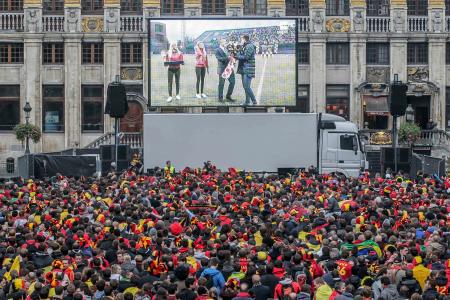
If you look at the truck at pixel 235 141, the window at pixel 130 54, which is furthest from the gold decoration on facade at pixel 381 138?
the truck at pixel 235 141

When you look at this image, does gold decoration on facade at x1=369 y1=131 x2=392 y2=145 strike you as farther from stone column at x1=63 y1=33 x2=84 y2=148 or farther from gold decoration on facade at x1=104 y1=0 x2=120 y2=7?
stone column at x1=63 y1=33 x2=84 y2=148

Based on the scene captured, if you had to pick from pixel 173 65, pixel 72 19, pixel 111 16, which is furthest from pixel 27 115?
pixel 173 65

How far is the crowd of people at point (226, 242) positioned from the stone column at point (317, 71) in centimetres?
2590

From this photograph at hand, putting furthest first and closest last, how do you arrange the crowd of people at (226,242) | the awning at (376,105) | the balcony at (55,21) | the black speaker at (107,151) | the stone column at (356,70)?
the balcony at (55,21)
the stone column at (356,70)
the awning at (376,105)
the black speaker at (107,151)
the crowd of people at (226,242)

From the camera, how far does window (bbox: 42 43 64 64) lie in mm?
61781

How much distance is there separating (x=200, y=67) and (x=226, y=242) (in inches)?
1142

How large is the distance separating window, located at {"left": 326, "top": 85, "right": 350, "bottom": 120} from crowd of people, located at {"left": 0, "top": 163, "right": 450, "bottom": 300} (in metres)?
25.7

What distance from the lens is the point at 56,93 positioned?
203ft

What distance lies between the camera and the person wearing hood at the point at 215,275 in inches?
782

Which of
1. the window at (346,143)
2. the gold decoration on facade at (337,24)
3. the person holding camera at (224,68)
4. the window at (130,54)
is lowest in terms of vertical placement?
the window at (346,143)

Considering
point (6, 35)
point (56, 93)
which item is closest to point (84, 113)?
point (56, 93)

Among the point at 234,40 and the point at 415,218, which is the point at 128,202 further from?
the point at 234,40

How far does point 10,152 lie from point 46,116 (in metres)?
2.54

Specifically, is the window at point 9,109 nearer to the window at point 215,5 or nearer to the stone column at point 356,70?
the window at point 215,5
